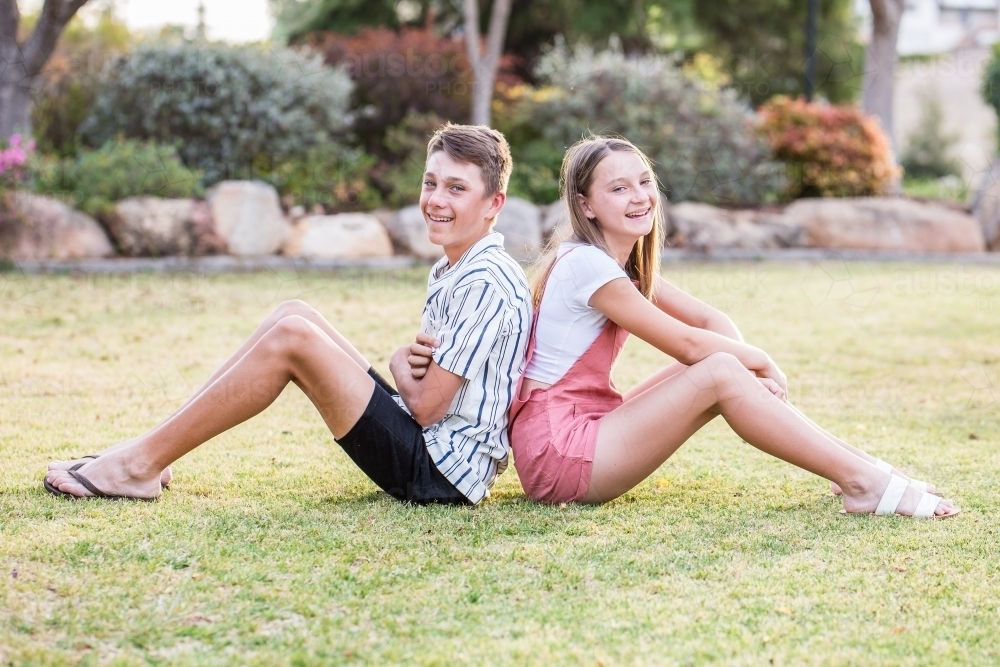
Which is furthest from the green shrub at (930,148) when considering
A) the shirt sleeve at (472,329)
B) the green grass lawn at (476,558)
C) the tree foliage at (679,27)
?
the shirt sleeve at (472,329)

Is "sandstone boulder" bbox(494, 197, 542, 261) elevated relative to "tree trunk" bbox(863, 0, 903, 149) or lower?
lower

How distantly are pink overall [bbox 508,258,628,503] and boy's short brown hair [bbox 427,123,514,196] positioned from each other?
1.49 ft

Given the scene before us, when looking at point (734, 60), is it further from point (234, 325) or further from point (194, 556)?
point (194, 556)

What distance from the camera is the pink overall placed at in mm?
3180

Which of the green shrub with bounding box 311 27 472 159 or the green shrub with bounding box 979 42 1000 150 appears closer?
the green shrub with bounding box 311 27 472 159

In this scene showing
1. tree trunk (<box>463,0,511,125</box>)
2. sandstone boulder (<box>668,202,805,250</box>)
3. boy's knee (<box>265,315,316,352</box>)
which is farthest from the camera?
tree trunk (<box>463,0,511,125</box>)

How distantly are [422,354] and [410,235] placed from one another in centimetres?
657

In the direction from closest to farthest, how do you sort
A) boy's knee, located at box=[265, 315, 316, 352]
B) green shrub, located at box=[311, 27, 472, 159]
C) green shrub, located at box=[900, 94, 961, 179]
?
boy's knee, located at box=[265, 315, 316, 352] < green shrub, located at box=[311, 27, 472, 159] < green shrub, located at box=[900, 94, 961, 179]

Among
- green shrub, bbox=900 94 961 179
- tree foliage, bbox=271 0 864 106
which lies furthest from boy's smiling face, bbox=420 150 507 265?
green shrub, bbox=900 94 961 179

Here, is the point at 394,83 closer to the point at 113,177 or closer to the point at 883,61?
the point at 113,177

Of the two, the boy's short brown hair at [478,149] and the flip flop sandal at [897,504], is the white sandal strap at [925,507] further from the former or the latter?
the boy's short brown hair at [478,149]

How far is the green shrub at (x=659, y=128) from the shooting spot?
11391 mm

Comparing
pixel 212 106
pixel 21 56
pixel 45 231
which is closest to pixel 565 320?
pixel 45 231

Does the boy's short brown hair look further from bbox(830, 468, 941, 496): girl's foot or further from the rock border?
→ the rock border
